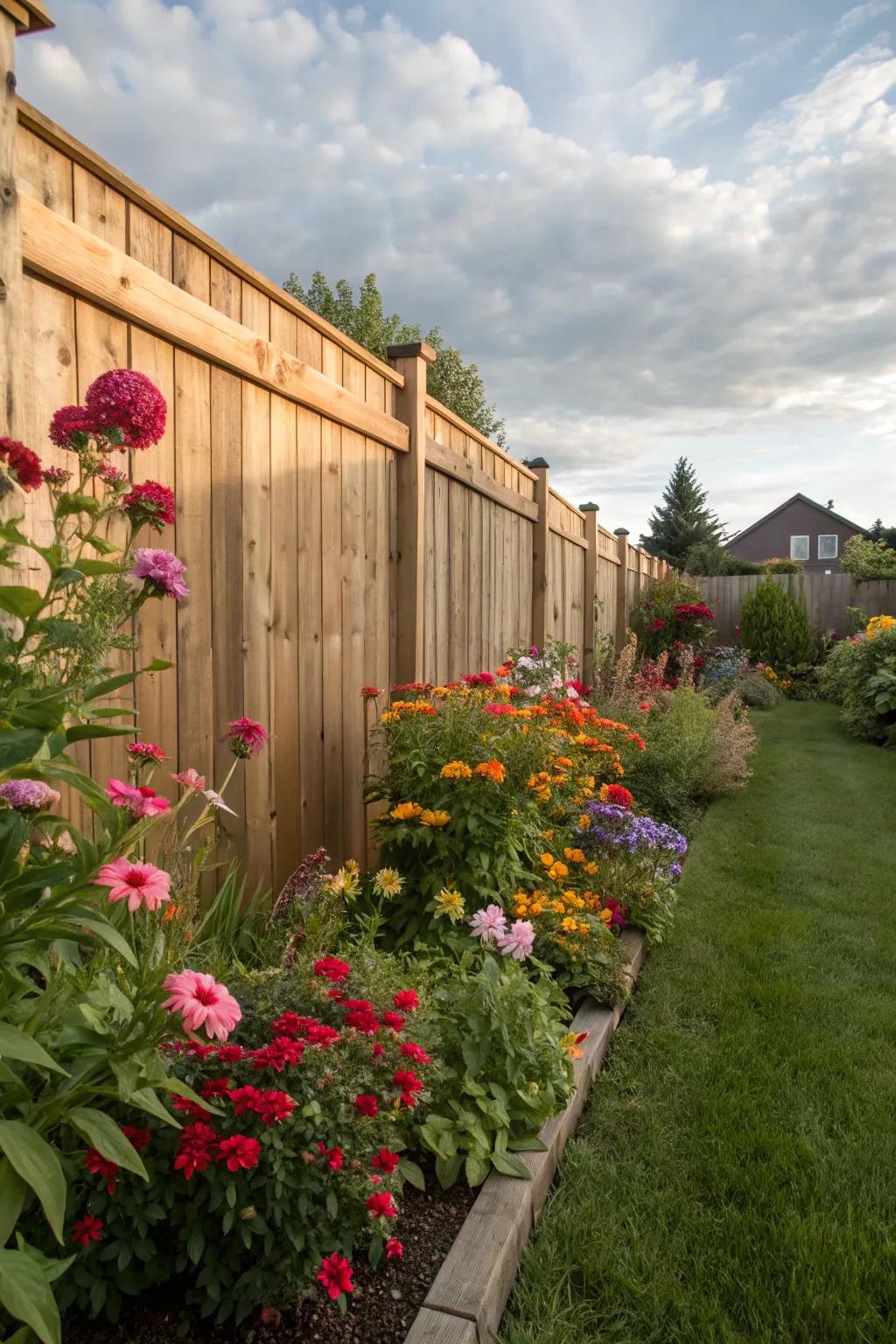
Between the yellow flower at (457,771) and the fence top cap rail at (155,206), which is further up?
the fence top cap rail at (155,206)

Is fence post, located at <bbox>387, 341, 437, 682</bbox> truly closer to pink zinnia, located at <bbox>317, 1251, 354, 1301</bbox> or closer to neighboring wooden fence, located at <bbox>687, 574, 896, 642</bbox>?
pink zinnia, located at <bbox>317, 1251, 354, 1301</bbox>

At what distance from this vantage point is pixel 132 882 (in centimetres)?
122

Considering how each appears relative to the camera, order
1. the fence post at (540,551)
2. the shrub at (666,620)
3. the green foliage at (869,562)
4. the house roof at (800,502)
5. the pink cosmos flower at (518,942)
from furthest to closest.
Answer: the house roof at (800,502) < the green foliage at (869,562) < the shrub at (666,620) < the fence post at (540,551) < the pink cosmos flower at (518,942)

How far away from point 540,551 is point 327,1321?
5.29 m

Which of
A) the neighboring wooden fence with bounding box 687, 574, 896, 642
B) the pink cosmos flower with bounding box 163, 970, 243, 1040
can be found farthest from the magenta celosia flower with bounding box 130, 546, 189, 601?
the neighboring wooden fence with bounding box 687, 574, 896, 642

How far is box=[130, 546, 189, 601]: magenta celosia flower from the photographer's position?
1.33m

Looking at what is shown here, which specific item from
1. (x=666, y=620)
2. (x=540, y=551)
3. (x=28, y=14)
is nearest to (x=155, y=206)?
(x=28, y=14)

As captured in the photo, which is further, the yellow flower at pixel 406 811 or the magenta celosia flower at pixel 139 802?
the yellow flower at pixel 406 811

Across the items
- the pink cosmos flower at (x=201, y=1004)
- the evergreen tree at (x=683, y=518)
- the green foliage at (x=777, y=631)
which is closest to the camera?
the pink cosmos flower at (x=201, y=1004)

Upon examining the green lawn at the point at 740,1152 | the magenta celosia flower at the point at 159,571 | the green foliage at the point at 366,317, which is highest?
the green foliage at the point at 366,317

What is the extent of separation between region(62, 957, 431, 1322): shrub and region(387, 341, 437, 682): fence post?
2.32 metres

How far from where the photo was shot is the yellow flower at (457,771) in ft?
9.31

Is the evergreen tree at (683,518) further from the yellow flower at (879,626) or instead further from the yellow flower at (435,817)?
the yellow flower at (435,817)

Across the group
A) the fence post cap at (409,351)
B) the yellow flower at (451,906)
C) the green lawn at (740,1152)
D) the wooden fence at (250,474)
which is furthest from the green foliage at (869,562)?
the yellow flower at (451,906)
